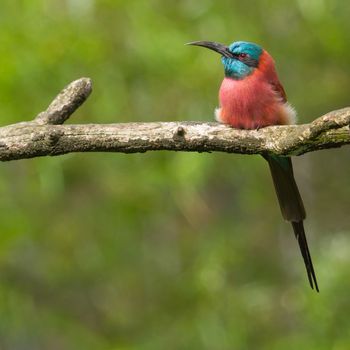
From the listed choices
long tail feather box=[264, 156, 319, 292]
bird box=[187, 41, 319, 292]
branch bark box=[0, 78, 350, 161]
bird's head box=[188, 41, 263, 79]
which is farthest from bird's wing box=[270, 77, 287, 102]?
branch bark box=[0, 78, 350, 161]

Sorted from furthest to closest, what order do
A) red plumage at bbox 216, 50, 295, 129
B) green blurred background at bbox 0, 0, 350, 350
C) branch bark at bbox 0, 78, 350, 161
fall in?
green blurred background at bbox 0, 0, 350, 350 → red plumage at bbox 216, 50, 295, 129 → branch bark at bbox 0, 78, 350, 161

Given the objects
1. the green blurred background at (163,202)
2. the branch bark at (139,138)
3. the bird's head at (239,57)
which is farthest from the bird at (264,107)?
the green blurred background at (163,202)

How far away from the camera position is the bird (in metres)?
3.66

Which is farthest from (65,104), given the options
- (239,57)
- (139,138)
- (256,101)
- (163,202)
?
(163,202)

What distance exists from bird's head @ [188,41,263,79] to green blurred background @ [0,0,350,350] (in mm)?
840

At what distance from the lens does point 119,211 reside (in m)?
6.29

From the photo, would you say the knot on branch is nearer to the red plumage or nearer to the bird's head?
the red plumage

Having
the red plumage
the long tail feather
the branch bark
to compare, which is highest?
the red plumage

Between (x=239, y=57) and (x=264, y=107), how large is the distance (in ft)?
1.24

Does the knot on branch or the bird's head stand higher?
the bird's head

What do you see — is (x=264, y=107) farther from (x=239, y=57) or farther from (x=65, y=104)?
(x=65, y=104)

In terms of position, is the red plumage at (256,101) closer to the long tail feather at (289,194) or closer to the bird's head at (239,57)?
the bird's head at (239,57)

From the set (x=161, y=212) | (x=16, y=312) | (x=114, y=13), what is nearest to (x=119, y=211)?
(x=161, y=212)

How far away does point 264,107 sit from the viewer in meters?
3.71
